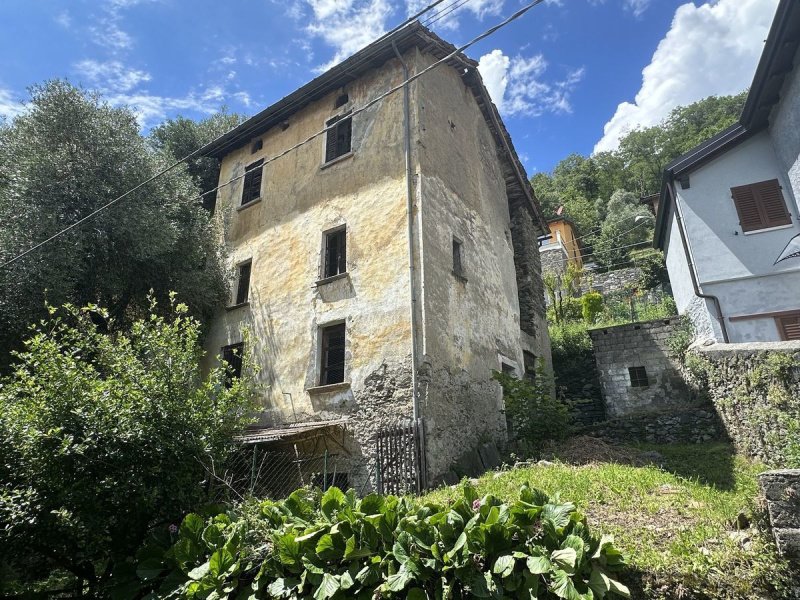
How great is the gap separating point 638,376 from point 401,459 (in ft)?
30.6

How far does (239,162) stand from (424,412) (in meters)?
10.9

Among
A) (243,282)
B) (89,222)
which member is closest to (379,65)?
(243,282)

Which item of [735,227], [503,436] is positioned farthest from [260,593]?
[735,227]

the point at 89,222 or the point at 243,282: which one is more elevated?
the point at 89,222

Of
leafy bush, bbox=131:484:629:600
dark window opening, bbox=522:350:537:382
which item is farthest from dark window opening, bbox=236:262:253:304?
leafy bush, bbox=131:484:629:600

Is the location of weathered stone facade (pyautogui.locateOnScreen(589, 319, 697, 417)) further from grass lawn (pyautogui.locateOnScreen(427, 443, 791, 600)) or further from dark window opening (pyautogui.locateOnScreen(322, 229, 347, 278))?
dark window opening (pyautogui.locateOnScreen(322, 229, 347, 278))

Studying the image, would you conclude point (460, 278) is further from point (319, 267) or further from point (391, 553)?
point (391, 553)

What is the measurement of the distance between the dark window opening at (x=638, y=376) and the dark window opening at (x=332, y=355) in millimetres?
9291

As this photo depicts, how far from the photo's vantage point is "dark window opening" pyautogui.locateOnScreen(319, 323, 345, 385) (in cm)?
1059

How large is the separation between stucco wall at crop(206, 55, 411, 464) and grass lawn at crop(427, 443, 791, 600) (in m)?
2.99

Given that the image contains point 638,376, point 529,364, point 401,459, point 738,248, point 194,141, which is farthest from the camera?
point 194,141

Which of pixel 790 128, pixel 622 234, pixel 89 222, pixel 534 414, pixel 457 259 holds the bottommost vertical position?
pixel 534 414

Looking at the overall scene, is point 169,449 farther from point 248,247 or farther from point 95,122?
point 95,122

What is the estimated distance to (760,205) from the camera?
479 inches
